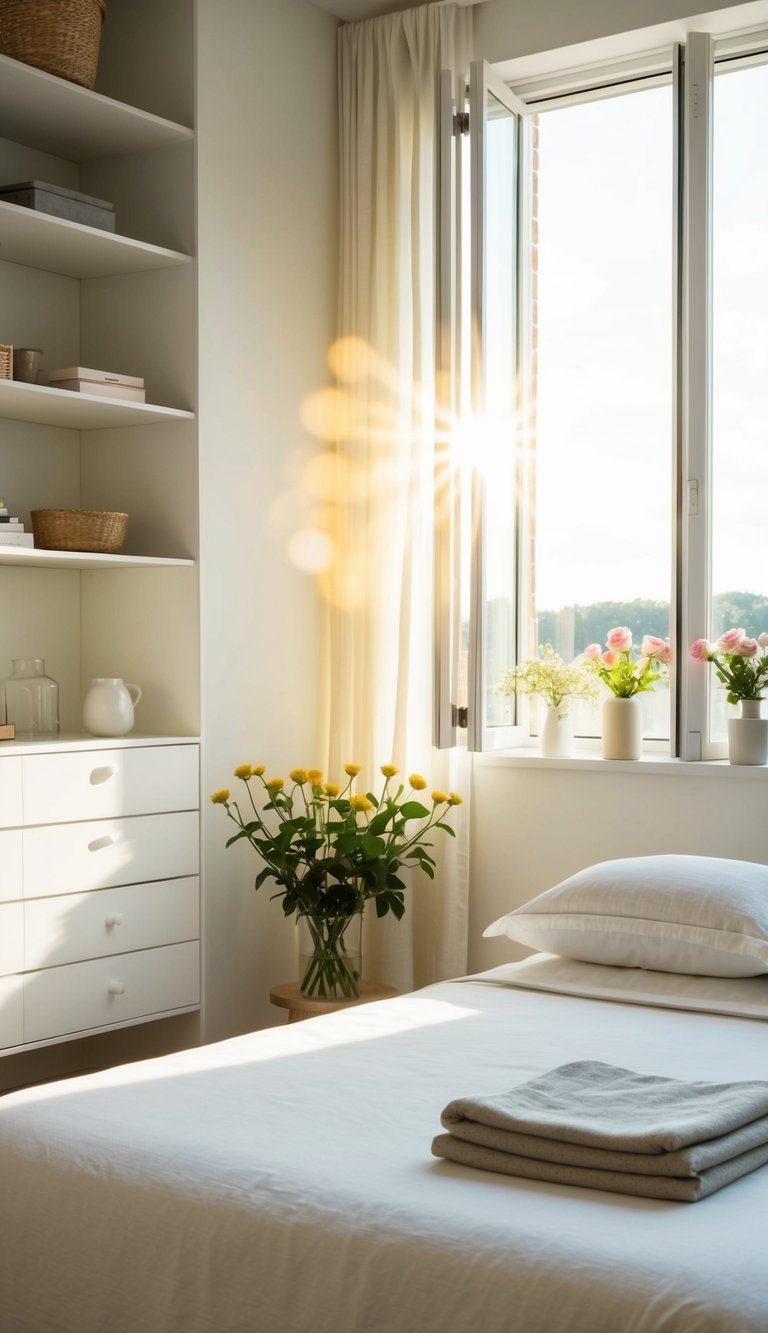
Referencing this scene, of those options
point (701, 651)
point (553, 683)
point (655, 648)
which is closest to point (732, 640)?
point (701, 651)

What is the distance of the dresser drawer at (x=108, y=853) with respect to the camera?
2.89 metres

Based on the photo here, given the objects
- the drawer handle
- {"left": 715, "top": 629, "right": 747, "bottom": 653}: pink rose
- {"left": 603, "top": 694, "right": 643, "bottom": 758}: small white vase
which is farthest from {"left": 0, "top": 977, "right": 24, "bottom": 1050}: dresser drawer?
{"left": 715, "top": 629, "right": 747, "bottom": 653}: pink rose

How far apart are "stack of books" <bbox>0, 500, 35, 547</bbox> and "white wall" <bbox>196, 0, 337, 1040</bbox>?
0.49 meters

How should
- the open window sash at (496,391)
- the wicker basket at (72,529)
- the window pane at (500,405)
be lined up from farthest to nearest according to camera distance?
the window pane at (500,405), the open window sash at (496,391), the wicker basket at (72,529)

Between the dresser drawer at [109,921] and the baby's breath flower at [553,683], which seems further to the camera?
the baby's breath flower at [553,683]

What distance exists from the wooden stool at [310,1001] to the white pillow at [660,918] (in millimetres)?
648

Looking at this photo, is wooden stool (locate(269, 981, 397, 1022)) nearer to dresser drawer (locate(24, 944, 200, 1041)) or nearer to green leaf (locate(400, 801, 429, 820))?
dresser drawer (locate(24, 944, 200, 1041))

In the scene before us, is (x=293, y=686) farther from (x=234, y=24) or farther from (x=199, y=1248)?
(x=199, y=1248)

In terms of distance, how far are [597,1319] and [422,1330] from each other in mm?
189

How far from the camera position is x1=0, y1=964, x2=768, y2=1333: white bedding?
54.0 inches

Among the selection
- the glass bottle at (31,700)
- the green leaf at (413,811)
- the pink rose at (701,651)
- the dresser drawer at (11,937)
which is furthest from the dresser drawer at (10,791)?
the pink rose at (701,651)

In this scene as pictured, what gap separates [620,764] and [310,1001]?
94 centimetres

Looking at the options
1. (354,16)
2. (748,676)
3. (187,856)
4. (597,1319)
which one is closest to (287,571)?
(187,856)

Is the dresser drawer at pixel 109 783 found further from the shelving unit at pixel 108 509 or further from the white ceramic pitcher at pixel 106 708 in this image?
the white ceramic pitcher at pixel 106 708
